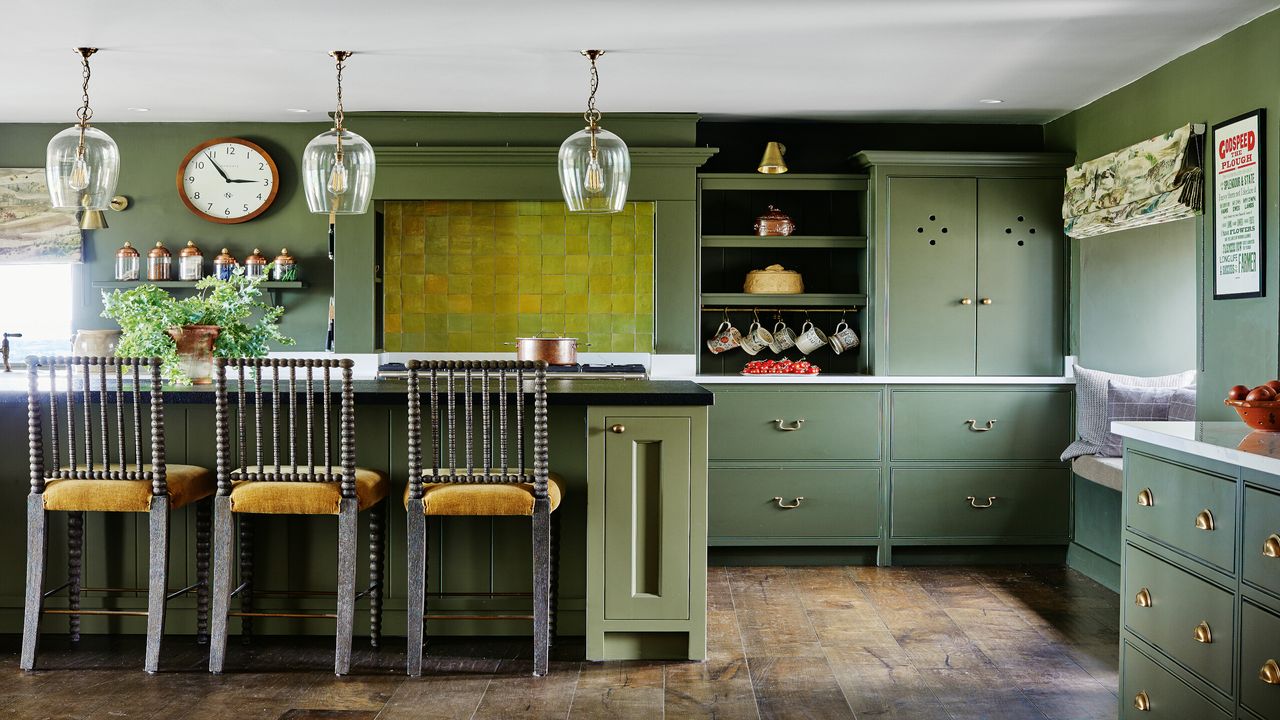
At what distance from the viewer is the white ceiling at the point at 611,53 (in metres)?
3.39

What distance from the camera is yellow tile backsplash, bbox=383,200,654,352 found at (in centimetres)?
539

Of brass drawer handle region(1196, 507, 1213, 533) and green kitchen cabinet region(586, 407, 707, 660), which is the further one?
green kitchen cabinet region(586, 407, 707, 660)

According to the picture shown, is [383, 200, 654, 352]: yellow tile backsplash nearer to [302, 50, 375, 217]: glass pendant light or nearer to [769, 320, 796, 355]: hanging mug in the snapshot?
[769, 320, 796, 355]: hanging mug

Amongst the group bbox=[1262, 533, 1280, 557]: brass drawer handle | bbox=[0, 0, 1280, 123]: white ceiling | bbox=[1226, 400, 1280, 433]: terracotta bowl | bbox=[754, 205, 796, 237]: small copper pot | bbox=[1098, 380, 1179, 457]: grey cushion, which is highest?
bbox=[0, 0, 1280, 123]: white ceiling

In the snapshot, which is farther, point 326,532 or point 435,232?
point 435,232

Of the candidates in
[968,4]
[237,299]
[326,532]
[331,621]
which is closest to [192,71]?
[237,299]

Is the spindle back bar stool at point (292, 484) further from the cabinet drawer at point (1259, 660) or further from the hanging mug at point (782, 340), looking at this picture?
the hanging mug at point (782, 340)

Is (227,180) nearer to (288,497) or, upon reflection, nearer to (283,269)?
(283,269)

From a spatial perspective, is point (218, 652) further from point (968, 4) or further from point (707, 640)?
point (968, 4)

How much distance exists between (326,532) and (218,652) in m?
0.51

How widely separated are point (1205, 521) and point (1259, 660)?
0.33m

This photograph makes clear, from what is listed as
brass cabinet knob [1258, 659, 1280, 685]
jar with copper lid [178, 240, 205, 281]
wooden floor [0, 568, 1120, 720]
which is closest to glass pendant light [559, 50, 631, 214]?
wooden floor [0, 568, 1120, 720]

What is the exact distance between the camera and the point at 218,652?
10.3ft

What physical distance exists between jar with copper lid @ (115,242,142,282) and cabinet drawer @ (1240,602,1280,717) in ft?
16.8
